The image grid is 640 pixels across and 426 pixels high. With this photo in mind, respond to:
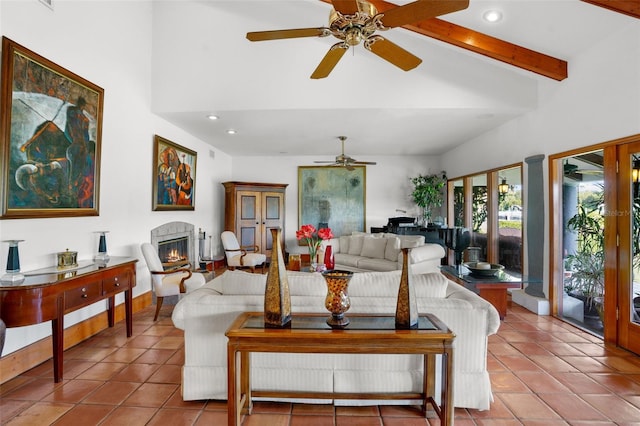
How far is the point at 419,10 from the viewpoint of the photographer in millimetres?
1979

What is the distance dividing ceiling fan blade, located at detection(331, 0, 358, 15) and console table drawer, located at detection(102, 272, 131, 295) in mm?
2880

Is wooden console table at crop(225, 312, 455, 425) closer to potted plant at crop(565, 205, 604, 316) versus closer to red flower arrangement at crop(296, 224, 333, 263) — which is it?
red flower arrangement at crop(296, 224, 333, 263)

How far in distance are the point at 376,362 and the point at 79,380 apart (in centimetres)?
223

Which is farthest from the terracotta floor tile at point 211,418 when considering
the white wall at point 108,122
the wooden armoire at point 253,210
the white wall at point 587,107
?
the wooden armoire at point 253,210

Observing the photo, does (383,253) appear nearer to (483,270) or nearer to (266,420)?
(483,270)

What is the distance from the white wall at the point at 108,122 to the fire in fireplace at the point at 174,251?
0.39 meters

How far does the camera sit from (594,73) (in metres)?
3.43

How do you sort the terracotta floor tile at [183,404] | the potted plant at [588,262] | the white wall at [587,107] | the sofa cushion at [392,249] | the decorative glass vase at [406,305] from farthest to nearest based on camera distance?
the sofa cushion at [392,249], the potted plant at [588,262], the white wall at [587,107], the terracotta floor tile at [183,404], the decorative glass vase at [406,305]

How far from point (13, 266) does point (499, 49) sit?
196 inches

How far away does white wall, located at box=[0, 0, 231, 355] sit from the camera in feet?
8.96

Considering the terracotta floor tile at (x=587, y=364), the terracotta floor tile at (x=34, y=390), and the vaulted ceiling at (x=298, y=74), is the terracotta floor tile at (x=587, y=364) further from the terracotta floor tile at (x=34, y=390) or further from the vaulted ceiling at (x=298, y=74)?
the terracotta floor tile at (x=34, y=390)

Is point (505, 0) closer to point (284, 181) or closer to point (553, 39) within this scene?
point (553, 39)

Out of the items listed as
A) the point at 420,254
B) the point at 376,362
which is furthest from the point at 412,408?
the point at 420,254

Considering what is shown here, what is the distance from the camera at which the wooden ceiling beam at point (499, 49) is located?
3.78 meters
